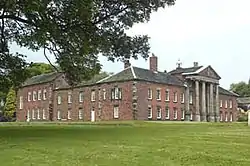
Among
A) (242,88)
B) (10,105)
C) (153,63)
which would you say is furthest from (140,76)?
(242,88)

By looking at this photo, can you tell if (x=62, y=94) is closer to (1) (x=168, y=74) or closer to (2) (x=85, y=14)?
(1) (x=168, y=74)

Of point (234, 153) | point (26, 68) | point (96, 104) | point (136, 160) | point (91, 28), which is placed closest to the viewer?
point (136, 160)

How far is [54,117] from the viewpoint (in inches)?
3489

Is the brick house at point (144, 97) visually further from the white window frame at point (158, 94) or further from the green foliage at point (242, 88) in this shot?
the green foliage at point (242, 88)

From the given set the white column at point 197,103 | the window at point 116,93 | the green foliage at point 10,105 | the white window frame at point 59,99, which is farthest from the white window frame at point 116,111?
the green foliage at point 10,105

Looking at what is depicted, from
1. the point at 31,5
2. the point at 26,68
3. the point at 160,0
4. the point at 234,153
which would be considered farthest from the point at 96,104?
the point at 234,153

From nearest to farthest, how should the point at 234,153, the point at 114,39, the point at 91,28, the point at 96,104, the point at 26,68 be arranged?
the point at 234,153
the point at 91,28
the point at 114,39
the point at 26,68
the point at 96,104

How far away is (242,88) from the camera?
14675 centimetres

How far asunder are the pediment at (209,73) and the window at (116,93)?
1832 cm

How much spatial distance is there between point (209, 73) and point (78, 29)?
211 ft

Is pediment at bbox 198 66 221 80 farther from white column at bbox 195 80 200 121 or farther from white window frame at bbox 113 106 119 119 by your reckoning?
white window frame at bbox 113 106 119 119

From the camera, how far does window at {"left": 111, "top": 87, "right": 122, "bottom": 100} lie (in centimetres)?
7439

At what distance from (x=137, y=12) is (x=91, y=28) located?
11.6 ft

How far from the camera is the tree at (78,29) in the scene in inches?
953
